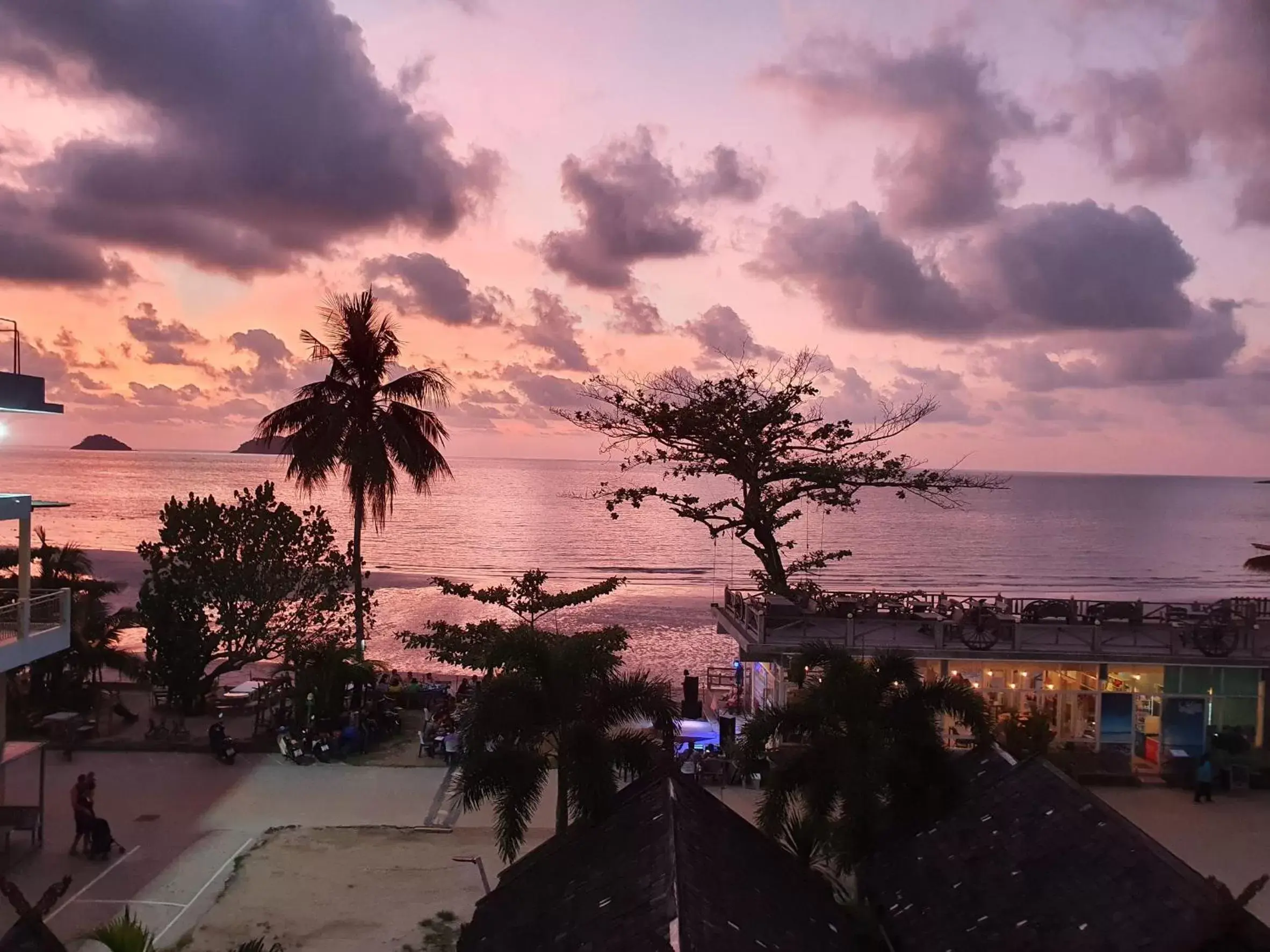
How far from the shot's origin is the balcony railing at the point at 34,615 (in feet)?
55.3

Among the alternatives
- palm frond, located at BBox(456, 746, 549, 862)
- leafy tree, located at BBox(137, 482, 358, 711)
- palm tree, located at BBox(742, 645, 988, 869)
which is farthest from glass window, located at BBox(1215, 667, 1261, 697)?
leafy tree, located at BBox(137, 482, 358, 711)

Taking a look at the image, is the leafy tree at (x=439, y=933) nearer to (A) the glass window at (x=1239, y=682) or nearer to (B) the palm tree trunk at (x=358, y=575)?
(B) the palm tree trunk at (x=358, y=575)

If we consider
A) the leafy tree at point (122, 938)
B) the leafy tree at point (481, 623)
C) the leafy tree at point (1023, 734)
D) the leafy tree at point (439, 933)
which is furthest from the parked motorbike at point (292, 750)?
the leafy tree at point (122, 938)

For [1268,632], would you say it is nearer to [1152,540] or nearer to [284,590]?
[284,590]

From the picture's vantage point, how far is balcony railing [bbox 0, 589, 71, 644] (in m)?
16.9

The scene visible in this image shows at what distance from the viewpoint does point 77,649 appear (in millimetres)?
24625

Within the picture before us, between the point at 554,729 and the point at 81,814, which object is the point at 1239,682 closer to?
the point at 554,729

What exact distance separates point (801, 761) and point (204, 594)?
19.1 meters

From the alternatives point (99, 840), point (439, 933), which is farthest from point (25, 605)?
point (439, 933)

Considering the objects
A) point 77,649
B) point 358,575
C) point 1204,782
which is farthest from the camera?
point 358,575

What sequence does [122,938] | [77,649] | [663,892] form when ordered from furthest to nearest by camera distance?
[77,649] < [663,892] < [122,938]

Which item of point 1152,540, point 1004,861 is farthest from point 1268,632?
point 1152,540

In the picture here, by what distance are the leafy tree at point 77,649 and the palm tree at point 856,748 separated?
62.5ft

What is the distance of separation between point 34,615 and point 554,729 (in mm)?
10354
